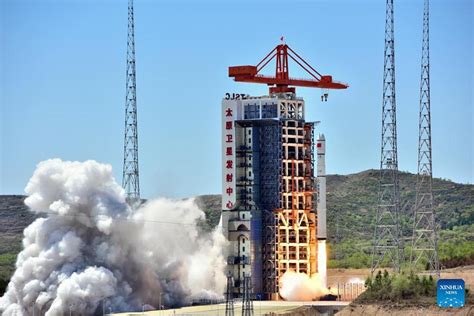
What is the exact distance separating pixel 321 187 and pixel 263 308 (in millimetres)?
17313

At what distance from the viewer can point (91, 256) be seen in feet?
336

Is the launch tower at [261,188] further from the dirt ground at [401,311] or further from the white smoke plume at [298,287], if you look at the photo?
the dirt ground at [401,311]

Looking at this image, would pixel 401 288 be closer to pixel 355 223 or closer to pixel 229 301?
pixel 229 301

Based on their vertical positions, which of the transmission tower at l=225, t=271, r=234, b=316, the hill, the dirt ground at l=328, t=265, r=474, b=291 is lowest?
the transmission tower at l=225, t=271, r=234, b=316

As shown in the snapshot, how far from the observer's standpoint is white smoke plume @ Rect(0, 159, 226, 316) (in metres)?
99.2

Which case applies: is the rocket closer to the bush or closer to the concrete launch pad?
the concrete launch pad

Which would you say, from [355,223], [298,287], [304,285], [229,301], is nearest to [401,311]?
[229,301]

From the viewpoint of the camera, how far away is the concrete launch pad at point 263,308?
100 metres

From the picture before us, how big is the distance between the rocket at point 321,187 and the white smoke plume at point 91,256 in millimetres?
9452

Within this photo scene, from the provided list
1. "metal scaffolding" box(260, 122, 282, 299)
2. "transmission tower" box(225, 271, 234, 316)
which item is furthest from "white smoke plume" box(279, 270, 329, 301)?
"transmission tower" box(225, 271, 234, 316)

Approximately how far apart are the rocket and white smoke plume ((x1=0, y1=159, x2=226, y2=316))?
945cm

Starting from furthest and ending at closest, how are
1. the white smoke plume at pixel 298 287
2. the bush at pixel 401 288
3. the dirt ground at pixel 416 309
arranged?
the white smoke plume at pixel 298 287, the bush at pixel 401 288, the dirt ground at pixel 416 309

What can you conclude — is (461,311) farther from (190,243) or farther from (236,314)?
(190,243)

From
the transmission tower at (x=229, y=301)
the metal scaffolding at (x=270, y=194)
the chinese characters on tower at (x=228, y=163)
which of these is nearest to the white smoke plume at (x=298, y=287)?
the metal scaffolding at (x=270, y=194)
